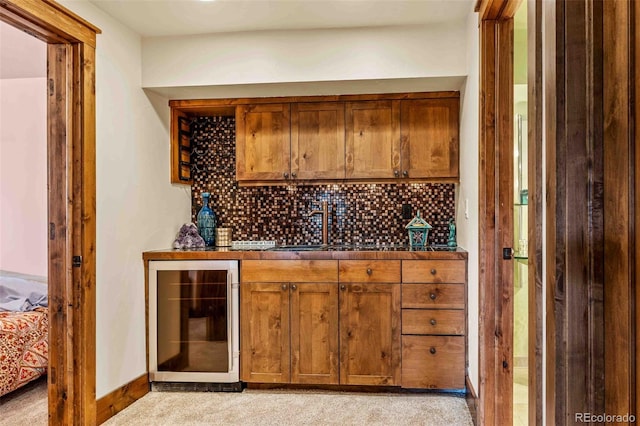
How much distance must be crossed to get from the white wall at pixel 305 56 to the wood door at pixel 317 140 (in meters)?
0.37

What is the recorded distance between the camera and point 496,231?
2213 mm

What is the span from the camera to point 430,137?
3205 mm

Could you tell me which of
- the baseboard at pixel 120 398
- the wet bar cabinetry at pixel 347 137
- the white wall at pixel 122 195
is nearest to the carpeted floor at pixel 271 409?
the baseboard at pixel 120 398

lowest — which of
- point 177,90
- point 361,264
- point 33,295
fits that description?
point 33,295

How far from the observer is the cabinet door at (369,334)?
2.92 metres

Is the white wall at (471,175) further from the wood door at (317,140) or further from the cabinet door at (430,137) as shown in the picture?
the wood door at (317,140)

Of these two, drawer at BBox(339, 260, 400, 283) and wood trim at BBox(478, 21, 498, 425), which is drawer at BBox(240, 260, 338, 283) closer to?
drawer at BBox(339, 260, 400, 283)

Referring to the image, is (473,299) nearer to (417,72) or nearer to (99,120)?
(417,72)

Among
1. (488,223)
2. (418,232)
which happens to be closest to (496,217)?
(488,223)

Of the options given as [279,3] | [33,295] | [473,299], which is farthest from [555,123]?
[33,295]

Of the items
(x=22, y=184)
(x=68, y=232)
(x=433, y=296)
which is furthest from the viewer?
(x=22, y=184)

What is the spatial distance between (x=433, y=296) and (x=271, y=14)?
2.03m

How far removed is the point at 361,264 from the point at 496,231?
0.97m

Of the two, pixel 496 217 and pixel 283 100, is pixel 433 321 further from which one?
pixel 283 100
